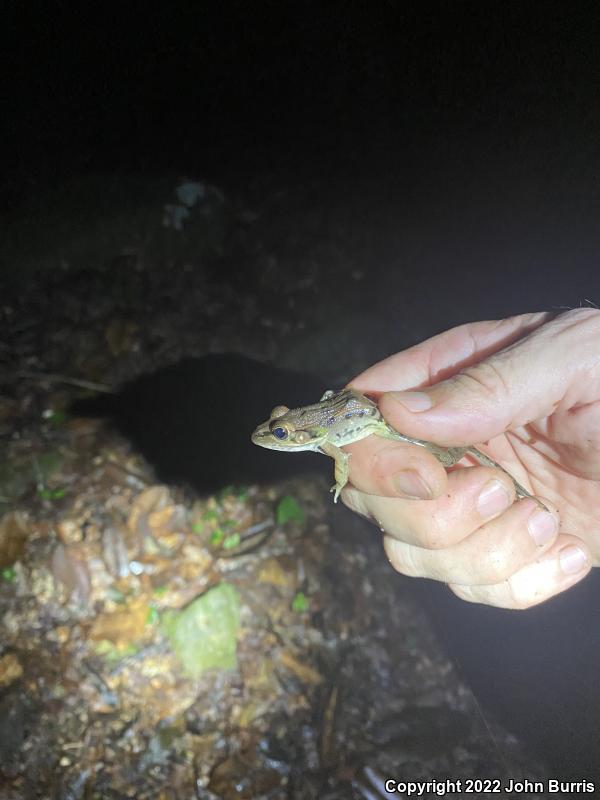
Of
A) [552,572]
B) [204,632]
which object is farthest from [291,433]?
[204,632]

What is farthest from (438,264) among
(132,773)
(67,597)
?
(132,773)

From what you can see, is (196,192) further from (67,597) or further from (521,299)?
(67,597)

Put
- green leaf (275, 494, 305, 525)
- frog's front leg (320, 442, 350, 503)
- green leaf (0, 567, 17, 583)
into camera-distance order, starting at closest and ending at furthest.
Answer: frog's front leg (320, 442, 350, 503) → green leaf (0, 567, 17, 583) → green leaf (275, 494, 305, 525)

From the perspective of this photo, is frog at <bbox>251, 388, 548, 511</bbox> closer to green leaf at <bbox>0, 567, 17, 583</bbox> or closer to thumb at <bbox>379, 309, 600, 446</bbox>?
thumb at <bbox>379, 309, 600, 446</bbox>

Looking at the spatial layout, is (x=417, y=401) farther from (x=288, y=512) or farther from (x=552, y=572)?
(x=288, y=512)

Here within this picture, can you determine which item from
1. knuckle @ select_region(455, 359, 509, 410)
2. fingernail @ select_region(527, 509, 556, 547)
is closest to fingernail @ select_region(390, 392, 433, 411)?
knuckle @ select_region(455, 359, 509, 410)

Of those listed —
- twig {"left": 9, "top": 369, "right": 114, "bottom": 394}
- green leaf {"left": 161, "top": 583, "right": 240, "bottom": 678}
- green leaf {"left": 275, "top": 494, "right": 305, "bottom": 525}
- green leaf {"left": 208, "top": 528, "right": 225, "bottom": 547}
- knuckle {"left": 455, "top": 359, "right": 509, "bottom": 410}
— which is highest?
knuckle {"left": 455, "top": 359, "right": 509, "bottom": 410}

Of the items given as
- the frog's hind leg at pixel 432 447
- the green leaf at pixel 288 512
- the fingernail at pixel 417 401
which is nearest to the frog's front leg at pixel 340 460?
the frog's hind leg at pixel 432 447

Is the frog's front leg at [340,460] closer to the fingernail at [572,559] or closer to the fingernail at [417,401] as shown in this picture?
the fingernail at [417,401]
